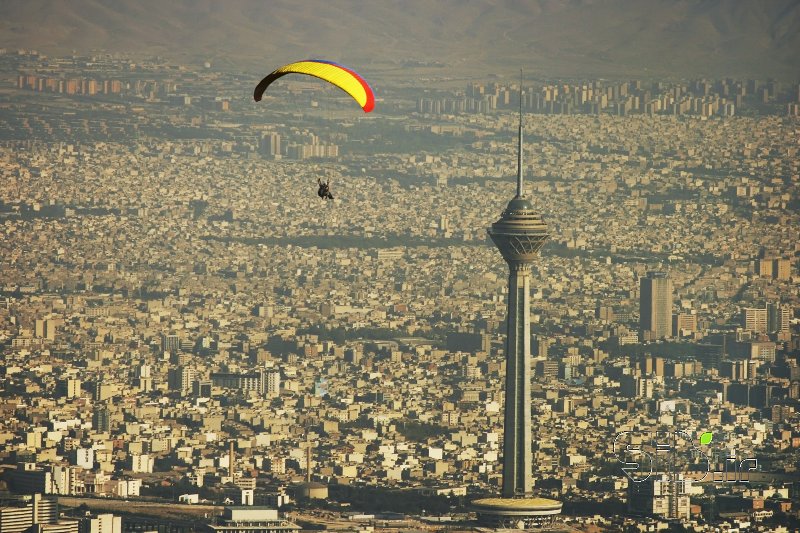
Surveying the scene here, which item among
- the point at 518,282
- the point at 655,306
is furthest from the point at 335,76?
the point at 655,306

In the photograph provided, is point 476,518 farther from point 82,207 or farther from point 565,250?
point 82,207

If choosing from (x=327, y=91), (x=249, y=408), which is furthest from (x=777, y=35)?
(x=249, y=408)

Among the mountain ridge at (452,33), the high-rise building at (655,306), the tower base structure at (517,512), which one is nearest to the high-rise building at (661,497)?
the tower base structure at (517,512)

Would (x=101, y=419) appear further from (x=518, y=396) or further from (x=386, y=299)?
(x=386, y=299)

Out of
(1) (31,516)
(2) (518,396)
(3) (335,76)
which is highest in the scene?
(3) (335,76)

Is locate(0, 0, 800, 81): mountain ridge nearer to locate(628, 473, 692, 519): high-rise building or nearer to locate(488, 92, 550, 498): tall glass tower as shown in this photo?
locate(488, 92, 550, 498): tall glass tower
